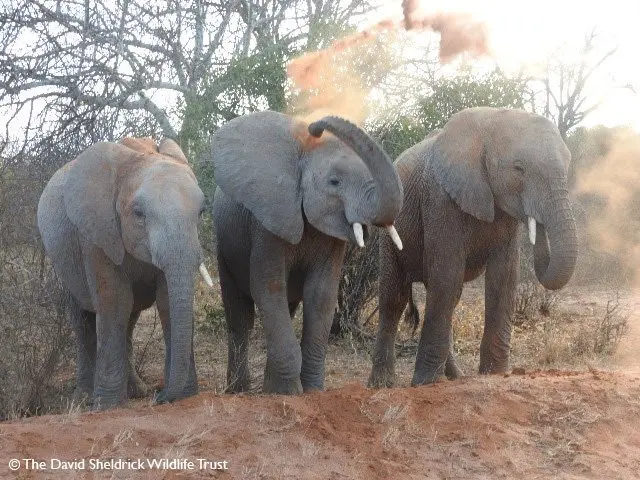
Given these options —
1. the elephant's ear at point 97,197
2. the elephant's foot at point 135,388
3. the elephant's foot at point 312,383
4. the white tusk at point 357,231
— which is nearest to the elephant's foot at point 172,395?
the elephant's foot at point 312,383

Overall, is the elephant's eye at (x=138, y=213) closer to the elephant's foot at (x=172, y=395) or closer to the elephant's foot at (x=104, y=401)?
the elephant's foot at (x=172, y=395)

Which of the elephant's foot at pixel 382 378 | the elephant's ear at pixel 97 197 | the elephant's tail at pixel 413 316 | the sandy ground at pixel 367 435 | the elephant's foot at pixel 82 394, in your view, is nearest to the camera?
the sandy ground at pixel 367 435

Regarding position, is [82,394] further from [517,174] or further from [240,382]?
[517,174]

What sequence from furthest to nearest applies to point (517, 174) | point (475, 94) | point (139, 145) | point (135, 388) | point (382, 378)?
point (475, 94) < point (382, 378) < point (135, 388) < point (139, 145) < point (517, 174)

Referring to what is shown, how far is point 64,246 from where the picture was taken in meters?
6.70

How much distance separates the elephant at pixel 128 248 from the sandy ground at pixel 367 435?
52 centimetres

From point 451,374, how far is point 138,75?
635cm

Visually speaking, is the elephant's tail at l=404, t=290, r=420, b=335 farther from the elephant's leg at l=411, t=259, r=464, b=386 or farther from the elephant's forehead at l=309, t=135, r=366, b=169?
the elephant's forehead at l=309, t=135, r=366, b=169

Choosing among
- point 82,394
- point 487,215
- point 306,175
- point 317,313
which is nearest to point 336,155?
point 306,175

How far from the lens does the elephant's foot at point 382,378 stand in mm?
7445

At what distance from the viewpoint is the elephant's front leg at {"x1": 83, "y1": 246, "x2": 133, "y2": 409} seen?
602 centimetres

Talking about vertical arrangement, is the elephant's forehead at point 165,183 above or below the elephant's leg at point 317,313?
above

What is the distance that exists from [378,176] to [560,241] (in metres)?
1.46

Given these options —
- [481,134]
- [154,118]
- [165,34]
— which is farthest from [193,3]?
[481,134]
